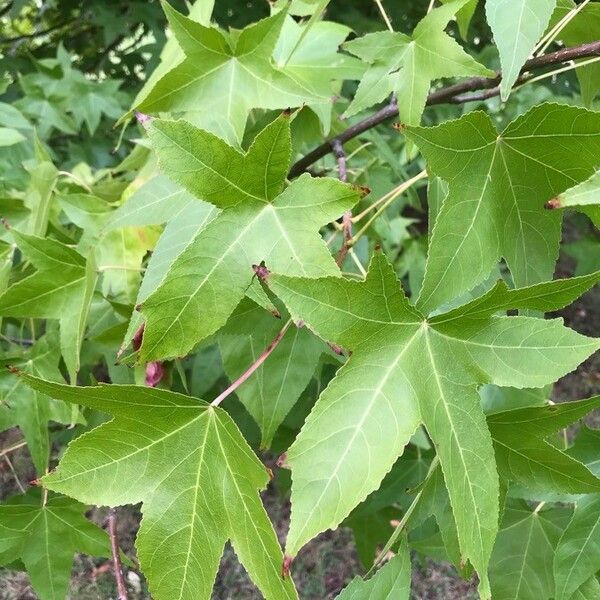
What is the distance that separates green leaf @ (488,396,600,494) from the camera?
66cm

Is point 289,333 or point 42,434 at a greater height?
point 289,333

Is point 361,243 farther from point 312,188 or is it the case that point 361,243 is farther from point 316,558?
point 316,558

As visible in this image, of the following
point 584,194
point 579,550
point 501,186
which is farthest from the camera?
point 579,550

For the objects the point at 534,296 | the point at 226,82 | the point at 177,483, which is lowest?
the point at 177,483

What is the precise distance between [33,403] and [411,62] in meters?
0.66

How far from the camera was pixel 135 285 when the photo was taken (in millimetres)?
926

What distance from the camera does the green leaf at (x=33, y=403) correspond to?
3.12 ft

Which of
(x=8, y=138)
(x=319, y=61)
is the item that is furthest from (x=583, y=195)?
(x=8, y=138)

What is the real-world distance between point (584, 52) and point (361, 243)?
957 mm

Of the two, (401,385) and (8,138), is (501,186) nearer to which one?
(401,385)

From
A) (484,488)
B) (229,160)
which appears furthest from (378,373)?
(229,160)

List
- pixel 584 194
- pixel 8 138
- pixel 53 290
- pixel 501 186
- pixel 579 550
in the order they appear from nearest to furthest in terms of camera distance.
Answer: pixel 584 194
pixel 501 186
pixel 579 550
pixel 53 290
pixel 8 138

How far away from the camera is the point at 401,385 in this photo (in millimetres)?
604

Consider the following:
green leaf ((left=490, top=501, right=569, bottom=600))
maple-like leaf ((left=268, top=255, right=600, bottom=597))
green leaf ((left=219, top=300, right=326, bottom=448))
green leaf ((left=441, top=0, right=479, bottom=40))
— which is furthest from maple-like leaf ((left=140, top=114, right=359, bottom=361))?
green leaf ((left=490, top=501, right=569, bottom=600))
